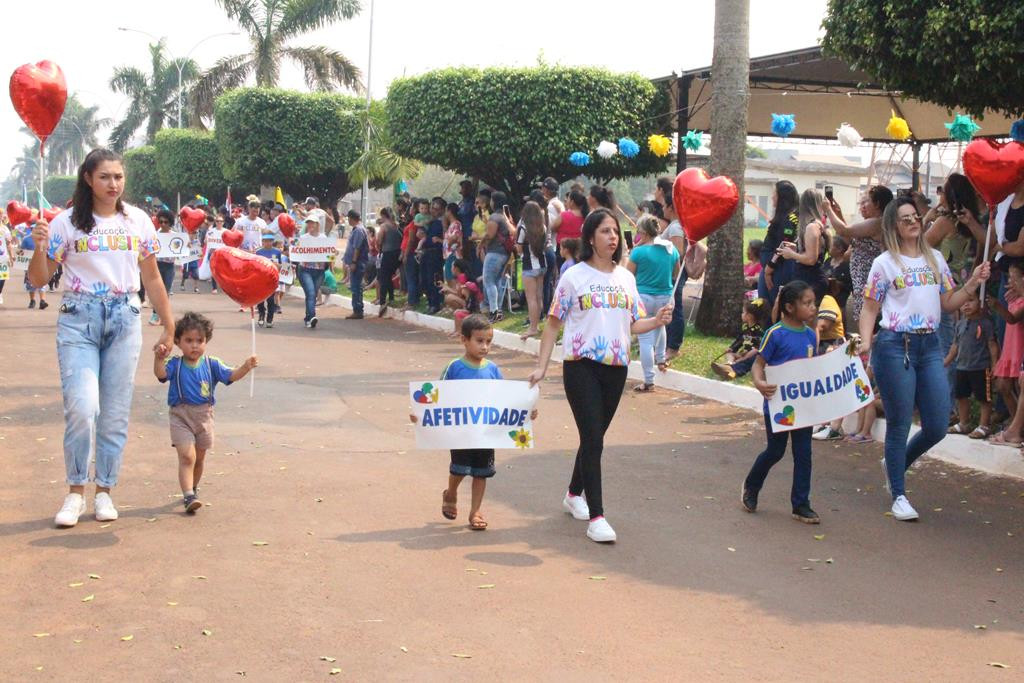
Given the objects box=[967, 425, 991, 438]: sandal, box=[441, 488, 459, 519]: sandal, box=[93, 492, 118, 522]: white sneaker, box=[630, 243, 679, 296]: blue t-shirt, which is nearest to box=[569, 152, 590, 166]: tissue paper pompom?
box=[630, 243, 679, 296]: blue t-shirt

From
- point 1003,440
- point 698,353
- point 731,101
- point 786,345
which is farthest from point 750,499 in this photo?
point 731,101

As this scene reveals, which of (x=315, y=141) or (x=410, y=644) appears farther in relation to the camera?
(x=315, y=141)

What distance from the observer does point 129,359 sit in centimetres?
696

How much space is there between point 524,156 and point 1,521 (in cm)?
1684

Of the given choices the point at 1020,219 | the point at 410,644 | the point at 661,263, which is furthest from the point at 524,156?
the point at 410,644

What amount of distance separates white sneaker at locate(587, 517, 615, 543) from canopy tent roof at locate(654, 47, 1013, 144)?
1414 cm

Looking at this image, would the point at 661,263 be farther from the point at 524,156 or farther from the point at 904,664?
the point at 524,156

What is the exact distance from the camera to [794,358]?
7.56 metres

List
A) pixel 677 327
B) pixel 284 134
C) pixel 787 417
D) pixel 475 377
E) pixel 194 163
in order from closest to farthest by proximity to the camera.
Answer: pixel 475 377 < pixel 787 417 < pixel 677 327 < pixel 284 134 < pixel 194 163

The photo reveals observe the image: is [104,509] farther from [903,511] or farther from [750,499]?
[903,511]

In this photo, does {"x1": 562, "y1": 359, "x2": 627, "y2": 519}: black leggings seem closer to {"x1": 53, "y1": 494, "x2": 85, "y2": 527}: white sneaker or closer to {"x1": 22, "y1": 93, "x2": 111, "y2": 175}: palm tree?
{"x1": 53, "y1": 494, "x2": 85, "y2": 527}: white sneaker

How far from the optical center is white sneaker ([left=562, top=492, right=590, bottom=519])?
743 cm

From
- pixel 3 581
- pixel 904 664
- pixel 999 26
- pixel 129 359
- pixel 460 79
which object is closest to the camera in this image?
pixel 904 664

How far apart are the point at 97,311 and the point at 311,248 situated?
1310 centimetres
